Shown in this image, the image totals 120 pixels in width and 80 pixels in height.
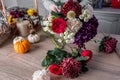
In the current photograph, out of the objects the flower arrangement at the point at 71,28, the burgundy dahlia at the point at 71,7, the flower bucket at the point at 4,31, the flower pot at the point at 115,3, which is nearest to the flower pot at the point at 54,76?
the flower arrangement at the point at 71,28

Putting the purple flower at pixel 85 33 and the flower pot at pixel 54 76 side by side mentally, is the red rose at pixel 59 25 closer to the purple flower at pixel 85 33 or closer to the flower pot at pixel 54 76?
the purple flower at pixel 85 33

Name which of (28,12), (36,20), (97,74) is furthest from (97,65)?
(28,12)

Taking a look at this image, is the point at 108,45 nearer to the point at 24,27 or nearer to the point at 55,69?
the point at 55,69

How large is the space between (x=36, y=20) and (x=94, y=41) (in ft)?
1.56

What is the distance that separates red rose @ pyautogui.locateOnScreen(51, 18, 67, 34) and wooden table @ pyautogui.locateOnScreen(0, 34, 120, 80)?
0.23m

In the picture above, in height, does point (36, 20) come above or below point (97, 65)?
above

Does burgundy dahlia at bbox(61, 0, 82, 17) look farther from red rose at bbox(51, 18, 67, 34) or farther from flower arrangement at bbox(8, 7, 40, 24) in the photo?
flower arrangement at bbox(8, 7, 40, 24)

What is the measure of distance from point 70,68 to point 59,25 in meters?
0.21

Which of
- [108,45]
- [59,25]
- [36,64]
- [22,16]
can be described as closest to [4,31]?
[22,16]

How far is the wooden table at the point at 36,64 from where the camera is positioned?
865 mm

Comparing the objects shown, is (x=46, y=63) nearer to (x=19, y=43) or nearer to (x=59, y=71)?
(x=59, y=71)

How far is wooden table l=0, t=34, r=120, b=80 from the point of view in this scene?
0.86 meters

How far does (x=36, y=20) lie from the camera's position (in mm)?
1343

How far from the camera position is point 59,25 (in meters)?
0.85
